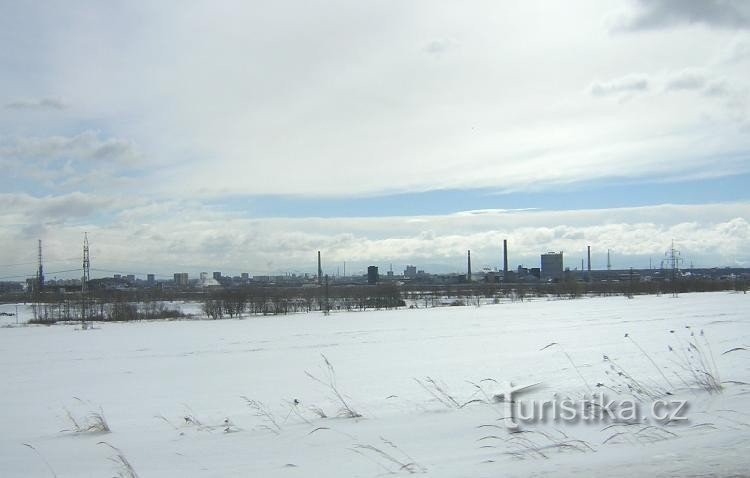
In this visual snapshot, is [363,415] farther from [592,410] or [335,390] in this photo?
[592,410]

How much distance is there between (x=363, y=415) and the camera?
10211 millimetres

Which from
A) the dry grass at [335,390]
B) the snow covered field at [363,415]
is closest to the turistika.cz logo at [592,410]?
the snow covered field at [363,415]

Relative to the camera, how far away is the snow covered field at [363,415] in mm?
6832

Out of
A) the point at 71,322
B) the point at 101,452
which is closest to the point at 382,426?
the point at 101,452

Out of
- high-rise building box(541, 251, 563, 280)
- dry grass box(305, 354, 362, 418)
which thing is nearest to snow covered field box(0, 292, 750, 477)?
dry grass box(305, 354, 362, 418)

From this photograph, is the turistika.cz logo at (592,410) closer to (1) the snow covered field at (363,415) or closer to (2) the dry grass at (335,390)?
(1) the snow covered field at (363,415)

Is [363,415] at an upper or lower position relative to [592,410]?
lower

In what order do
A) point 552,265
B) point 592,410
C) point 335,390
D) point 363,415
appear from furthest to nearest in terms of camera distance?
point 552,265
point 335,390
point 363,415
point 592,410

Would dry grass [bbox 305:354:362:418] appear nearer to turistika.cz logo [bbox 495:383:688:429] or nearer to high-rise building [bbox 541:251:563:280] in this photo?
turistika.cz logo [bbox 495:383:688:429]

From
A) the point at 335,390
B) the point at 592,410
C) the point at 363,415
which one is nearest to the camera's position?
the point at 592,410

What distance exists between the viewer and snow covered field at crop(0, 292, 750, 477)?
683 cm

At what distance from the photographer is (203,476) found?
274 inches

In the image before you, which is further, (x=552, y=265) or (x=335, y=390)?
(x=552, y=265)

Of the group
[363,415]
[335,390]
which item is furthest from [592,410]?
[335,390]
